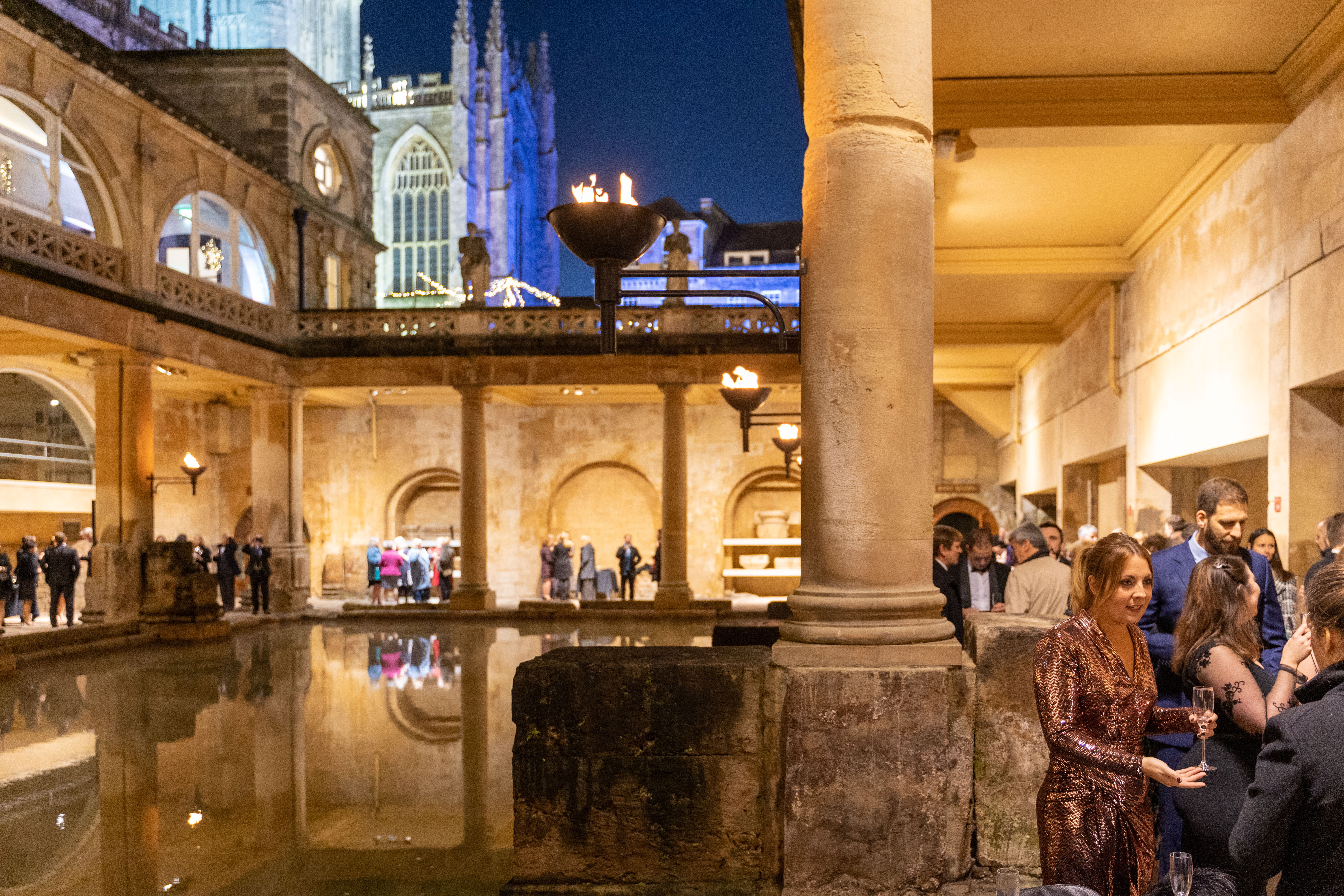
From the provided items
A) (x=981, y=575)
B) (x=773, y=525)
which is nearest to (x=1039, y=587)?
(x=981, y=575)

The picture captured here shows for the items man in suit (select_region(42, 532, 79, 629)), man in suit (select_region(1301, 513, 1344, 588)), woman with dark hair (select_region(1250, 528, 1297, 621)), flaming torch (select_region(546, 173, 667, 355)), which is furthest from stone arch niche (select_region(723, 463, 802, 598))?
flaming torch (select_region(546, 173, 667, 355))

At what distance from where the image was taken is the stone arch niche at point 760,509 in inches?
967

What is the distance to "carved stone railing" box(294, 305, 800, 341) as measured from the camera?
19359 millimetres

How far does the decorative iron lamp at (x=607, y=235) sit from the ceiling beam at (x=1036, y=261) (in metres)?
9.04

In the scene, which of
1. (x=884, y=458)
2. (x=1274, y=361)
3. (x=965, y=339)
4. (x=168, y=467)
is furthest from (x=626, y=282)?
(x=884, y=458)

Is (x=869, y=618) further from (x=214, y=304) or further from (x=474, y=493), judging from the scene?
(x=214, y=304)

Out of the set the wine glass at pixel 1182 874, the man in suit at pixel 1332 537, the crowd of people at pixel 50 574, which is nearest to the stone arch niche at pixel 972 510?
the crowd of people at pixel 50 574

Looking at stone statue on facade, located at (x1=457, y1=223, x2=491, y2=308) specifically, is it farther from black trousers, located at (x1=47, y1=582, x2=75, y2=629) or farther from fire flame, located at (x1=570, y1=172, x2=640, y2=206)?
fire flame, located at (x1=570, y1=172, x2=640, y2=206)

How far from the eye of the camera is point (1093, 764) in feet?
8.94

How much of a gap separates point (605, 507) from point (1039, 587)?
65.7 ft

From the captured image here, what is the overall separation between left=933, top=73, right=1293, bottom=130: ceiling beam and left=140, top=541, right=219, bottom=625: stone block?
12.9 m

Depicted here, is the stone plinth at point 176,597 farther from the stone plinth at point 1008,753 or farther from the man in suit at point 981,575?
the stone plinth at point 1008,753

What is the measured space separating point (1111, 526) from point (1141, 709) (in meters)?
12.8

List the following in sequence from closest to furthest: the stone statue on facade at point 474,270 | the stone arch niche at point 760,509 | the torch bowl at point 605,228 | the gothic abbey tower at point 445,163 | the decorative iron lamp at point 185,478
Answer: the torch bowl at point 605,228, the decorative iron lamp at point 185,478, the stone statue on facade at point 474,270, the stone arch niche at point 760,509, the gothic abbey tower at point 445,163
